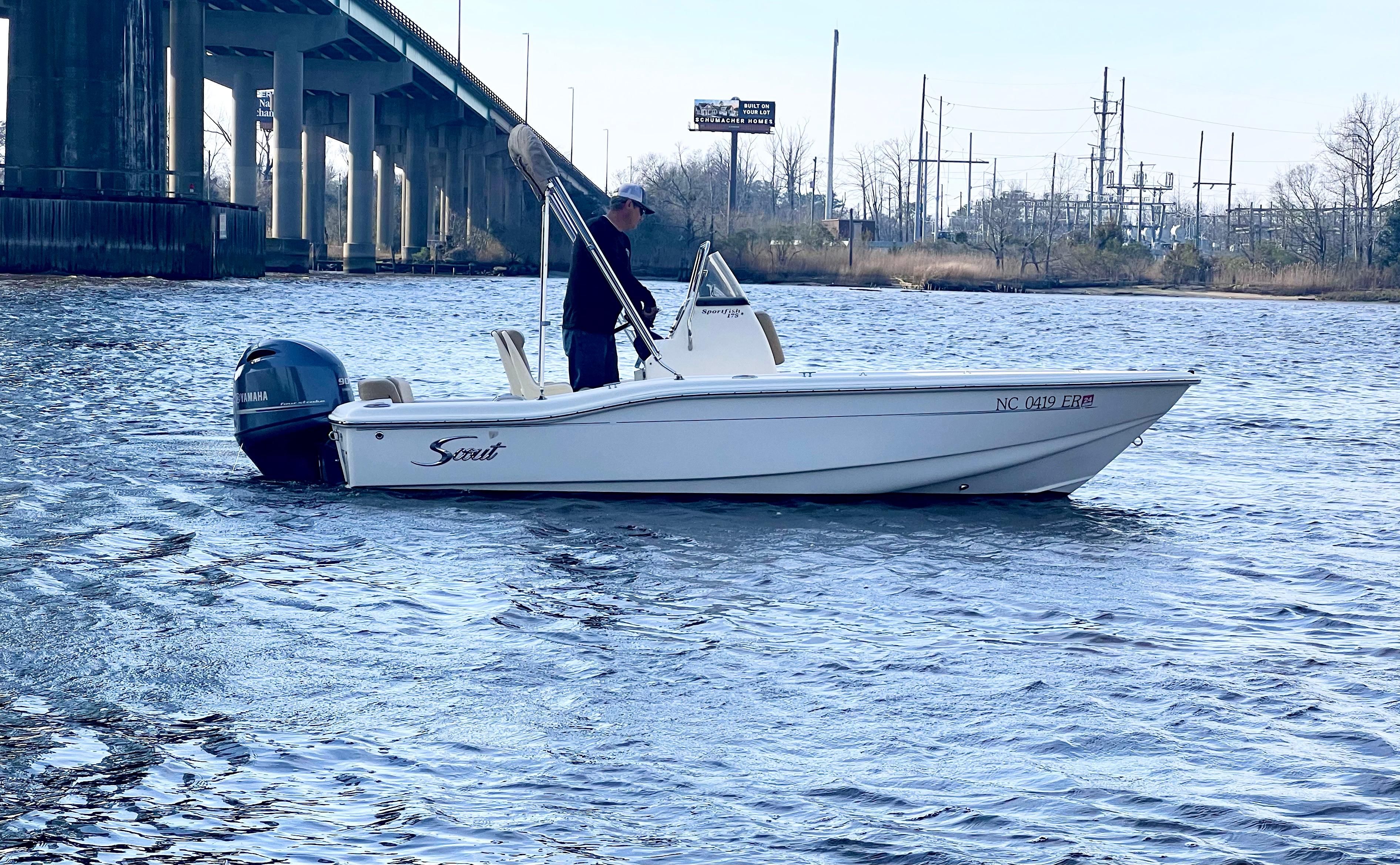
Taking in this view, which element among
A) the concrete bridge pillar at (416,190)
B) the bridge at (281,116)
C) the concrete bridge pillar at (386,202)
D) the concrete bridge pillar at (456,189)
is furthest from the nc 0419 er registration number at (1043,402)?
the concrete bridge pillar at (386,202)

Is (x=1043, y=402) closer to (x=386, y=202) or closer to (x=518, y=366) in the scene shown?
(x=518, y=366)

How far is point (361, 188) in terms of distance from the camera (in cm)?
8038

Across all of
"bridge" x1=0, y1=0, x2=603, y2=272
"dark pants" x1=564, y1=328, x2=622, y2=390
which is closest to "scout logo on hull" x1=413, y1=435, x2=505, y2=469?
"dark pants" x1=564, y1=328, x2=622, y2=390

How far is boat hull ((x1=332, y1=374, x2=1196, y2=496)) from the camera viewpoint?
9.80 meters

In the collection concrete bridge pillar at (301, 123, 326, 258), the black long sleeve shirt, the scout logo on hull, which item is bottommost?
the scout logo on hull

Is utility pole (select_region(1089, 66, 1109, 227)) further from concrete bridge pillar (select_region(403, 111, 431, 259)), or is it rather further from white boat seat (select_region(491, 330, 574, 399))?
white boat seat (select_region(491, 330, 574, 399))

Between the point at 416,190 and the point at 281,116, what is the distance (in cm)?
2672

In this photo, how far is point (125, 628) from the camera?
689cm

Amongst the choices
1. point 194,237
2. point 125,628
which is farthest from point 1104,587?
point 194,237

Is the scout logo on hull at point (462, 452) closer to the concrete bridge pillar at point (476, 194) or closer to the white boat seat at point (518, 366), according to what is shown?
the white boat seat at point (518, 366)

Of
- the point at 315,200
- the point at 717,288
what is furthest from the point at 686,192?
the point at 717,288

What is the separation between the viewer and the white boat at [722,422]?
32.2ft

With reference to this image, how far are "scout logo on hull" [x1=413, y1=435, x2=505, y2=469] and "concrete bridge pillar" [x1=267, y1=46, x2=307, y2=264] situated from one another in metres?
58.7

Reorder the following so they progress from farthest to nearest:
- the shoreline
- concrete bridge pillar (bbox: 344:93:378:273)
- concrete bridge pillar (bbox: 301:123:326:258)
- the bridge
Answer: concrete bridge pillar (bbox: 301:123:326:258) → concrete bridge pillar (bbox: 344:93:378:273) → the shoreline → the bridge
